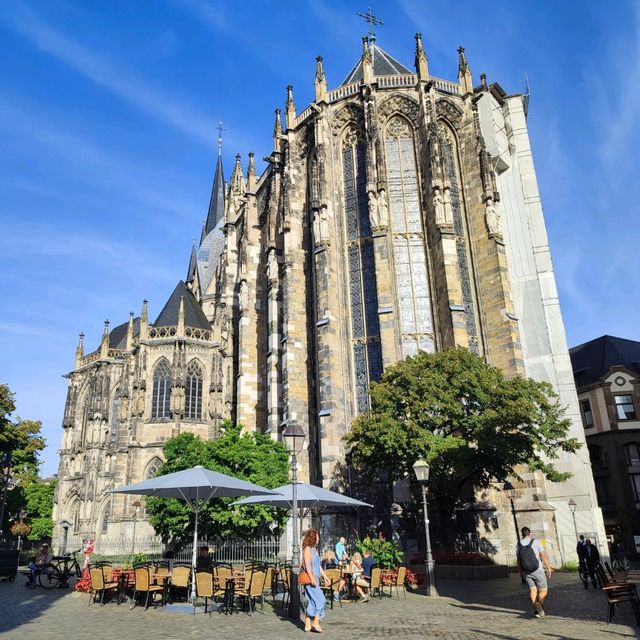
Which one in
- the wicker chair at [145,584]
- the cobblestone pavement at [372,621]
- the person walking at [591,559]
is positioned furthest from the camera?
the person walking at [591,559]

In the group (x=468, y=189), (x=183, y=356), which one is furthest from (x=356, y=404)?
(x=183, y=356)

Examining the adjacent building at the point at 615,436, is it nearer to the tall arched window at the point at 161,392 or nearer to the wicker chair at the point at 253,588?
the tall arched window at the point at 161,392

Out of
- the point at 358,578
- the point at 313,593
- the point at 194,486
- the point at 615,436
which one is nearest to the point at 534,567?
the point at 313,593

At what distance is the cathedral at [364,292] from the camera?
2609 cm

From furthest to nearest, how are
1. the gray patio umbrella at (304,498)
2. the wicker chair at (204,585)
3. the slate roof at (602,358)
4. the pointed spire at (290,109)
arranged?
the slate roof at (602,358) → the pointed spire at (290,109) → the gray patio umbrella at (304,498) → the wicker chair at (204,585)

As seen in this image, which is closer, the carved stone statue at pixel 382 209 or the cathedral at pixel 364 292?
the cathedral at pixel 364 292

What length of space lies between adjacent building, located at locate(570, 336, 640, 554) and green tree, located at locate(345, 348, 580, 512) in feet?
73.9

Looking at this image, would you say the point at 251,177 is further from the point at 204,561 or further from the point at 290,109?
the point at 204,561

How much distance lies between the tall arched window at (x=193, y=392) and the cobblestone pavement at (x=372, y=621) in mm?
22567

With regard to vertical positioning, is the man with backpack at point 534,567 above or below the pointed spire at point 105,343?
below

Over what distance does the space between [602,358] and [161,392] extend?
103 feet

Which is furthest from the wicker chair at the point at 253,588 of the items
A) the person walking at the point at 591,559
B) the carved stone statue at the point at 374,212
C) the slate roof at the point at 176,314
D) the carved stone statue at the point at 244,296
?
the slate roof at the point at 176,314

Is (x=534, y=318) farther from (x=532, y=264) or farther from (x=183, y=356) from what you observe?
(x=183, y=356)

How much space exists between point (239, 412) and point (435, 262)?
44.7 feet
